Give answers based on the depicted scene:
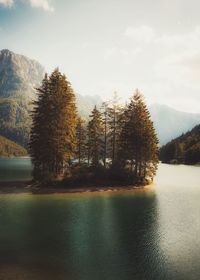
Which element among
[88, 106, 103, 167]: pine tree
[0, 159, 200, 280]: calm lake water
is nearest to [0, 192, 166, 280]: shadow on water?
[0, 159, 200, 280]: calm lake water

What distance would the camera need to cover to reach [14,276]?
16375mm

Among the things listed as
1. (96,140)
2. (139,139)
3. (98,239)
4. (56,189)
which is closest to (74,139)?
(96,140)

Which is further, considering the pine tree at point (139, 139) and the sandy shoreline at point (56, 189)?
the pine tree at point (139, 139)

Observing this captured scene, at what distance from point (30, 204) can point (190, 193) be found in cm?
2712

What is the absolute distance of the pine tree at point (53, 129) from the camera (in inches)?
2146

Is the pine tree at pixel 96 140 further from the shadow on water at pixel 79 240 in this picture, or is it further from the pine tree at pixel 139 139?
the shadow on water at pixel 79 240

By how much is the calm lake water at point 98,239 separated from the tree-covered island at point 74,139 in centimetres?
1396

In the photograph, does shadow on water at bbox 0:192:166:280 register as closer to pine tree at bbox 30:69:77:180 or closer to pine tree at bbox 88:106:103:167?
pine tree at bbox 30:69:77:180

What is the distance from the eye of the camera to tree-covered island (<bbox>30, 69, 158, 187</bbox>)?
2149 inches

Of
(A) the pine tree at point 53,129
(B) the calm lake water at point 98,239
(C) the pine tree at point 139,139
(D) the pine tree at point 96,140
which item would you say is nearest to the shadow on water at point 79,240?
(B) the calm lake water at point 98,239

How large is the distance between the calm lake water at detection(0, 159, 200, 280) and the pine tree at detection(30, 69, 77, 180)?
1406 centimetres

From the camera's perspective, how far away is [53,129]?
55094mm

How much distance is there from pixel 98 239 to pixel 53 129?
33.7 metres

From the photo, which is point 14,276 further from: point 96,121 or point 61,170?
point 96,121
